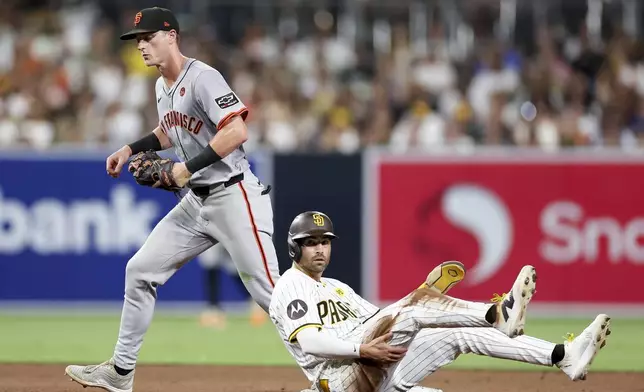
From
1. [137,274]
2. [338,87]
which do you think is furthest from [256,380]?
[338,87]

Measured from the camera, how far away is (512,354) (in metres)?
6.16

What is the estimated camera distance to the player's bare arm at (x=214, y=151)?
6641 millimetres

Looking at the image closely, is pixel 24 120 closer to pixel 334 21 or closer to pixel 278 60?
pixel 278 60

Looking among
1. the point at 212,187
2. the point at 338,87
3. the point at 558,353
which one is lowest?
the point at 558,353

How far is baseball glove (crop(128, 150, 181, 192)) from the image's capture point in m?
6.77

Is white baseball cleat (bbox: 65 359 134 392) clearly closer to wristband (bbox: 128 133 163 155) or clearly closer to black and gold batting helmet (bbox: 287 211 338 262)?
wristband (bbox: 128 133 163 155)

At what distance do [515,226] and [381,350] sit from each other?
714cm

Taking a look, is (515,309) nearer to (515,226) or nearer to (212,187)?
(212,187)

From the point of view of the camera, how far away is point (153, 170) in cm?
687

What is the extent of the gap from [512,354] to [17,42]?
37.6 ft

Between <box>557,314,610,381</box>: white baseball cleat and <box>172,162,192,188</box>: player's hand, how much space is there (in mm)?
2331

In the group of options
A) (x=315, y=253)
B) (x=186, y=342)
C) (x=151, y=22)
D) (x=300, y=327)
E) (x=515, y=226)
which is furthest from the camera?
(x=515, y=226)

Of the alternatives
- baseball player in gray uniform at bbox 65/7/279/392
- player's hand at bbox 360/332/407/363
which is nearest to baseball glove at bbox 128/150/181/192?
baseball player in gray uniform at bbox 65/7/279/392

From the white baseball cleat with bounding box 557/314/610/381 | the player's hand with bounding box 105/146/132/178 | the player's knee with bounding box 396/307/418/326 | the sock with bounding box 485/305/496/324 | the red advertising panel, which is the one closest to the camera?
the sock with bounding box 485/305/496/324
